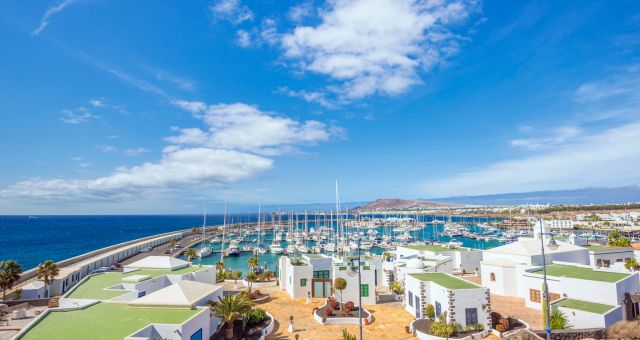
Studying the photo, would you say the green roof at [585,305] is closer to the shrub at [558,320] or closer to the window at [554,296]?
the shrub at [558,320]

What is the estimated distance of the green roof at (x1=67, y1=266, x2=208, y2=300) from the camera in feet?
86.9

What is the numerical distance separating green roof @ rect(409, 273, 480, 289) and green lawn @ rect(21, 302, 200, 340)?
1837 cm

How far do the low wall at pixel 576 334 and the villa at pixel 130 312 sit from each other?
22644 mm

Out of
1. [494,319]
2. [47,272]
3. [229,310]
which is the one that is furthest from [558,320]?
[47,272]

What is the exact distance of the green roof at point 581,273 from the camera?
28.1 metres

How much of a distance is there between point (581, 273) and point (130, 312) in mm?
36360

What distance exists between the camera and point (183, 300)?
73.4ft

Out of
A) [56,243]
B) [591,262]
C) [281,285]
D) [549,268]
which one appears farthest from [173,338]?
[56,243]

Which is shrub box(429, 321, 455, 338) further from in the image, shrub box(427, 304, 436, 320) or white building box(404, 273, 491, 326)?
shrub box(427, 304, 436, 320)

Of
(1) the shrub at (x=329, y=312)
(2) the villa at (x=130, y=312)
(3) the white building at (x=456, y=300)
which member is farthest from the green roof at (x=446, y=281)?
(2) the villa at (x=130, y=312)

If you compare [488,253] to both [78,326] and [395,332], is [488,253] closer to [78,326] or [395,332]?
[395,332]

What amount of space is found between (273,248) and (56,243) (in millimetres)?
88263

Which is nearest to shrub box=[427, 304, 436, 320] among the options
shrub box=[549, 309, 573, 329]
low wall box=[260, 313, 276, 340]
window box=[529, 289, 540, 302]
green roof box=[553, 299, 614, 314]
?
shrub box=[549, 309, 573, 329]

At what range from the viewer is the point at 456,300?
81.6 ft
